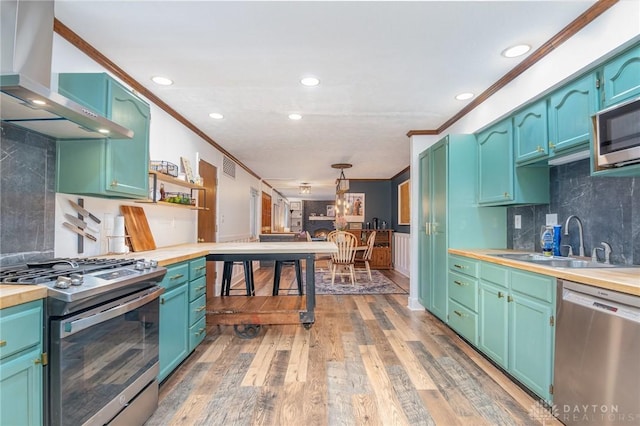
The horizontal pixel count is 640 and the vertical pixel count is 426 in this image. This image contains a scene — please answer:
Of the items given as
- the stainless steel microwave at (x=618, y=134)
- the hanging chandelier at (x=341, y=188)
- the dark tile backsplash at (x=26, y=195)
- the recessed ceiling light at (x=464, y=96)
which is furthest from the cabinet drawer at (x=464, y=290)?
the hanging chandelier at (x=341, y=188)

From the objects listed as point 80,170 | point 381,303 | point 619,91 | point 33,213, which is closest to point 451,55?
point 619,91

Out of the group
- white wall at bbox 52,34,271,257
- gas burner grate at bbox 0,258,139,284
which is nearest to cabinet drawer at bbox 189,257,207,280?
white wall at bbox 52,34,271,257

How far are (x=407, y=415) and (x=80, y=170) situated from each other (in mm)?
2435

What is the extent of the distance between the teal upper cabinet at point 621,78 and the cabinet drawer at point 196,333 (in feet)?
10.2

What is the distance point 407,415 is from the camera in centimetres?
184

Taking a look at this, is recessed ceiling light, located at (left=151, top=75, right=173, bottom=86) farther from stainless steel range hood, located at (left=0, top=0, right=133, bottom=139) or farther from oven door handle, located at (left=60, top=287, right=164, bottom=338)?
oven door handle, located at (left=60, top=287, right=164, bottom=338)

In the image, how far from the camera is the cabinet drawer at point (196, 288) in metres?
2.58

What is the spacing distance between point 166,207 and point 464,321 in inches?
121

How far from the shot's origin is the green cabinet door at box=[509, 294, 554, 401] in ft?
5.99

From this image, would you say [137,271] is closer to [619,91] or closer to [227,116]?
[227,116]

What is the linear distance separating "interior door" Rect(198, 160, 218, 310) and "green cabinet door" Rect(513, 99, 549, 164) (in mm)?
3385

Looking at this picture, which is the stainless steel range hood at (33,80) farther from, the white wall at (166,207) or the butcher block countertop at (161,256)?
the butcher block countertop at (161,256)

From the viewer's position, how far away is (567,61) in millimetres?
2086

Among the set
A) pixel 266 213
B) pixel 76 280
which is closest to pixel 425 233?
pixel 76 280
